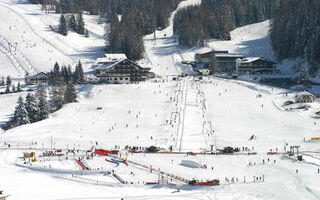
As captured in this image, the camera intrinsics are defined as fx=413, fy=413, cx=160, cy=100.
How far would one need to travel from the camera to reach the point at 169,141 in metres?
45.8

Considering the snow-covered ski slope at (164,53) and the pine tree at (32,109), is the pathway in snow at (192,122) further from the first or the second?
the pine tree at (32,109)

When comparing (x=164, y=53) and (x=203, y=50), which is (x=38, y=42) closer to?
(x=164, y=53)

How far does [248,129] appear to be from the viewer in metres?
50.0

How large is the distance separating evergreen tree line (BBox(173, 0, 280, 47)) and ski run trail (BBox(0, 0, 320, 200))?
918 inches

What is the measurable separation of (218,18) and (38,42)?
167ft

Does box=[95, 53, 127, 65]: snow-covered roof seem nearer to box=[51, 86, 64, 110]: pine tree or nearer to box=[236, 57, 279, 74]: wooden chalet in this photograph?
box=[51, 86, 64, 110]: pine tree

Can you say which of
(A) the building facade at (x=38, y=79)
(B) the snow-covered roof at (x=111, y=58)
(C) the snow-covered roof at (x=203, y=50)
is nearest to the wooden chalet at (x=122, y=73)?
(B) the snow-covered roof at (x=111, y=58)

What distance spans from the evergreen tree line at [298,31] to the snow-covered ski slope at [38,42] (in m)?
44.8

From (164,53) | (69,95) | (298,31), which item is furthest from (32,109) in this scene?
(298,31)

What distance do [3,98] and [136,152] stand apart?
41.5 meters

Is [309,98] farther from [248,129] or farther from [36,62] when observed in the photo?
[36,62]

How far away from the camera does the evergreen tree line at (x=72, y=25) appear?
122 meters

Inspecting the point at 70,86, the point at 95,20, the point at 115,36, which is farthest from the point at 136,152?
the point at 95,20

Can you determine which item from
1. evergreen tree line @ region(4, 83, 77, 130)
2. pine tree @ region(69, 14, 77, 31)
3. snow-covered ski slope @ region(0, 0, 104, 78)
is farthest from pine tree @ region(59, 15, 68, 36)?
evergreen tree line @ region(4, 83, 77, 130)
